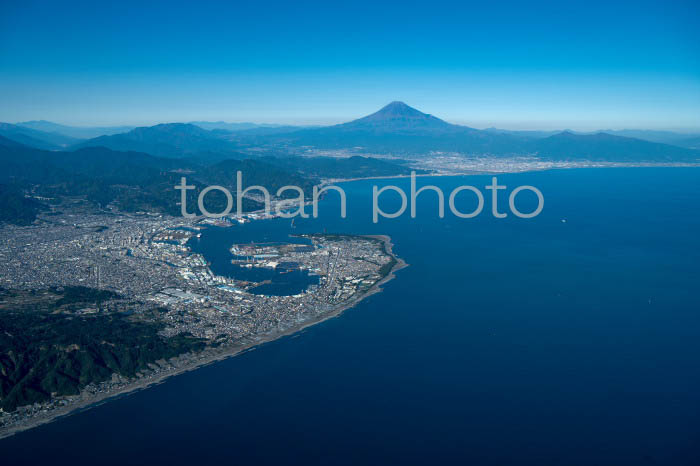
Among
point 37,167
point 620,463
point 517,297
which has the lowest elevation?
point 620,463

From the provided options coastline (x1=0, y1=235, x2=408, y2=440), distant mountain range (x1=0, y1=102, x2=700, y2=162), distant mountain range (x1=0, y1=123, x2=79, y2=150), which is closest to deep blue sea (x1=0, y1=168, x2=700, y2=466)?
coastline (x1=0, y1=235, x2=408, y2=440)

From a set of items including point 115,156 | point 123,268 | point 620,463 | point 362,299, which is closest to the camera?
point 620,463

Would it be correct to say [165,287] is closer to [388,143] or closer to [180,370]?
[180,370]

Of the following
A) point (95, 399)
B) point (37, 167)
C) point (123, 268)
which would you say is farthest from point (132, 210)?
point (95, 399)

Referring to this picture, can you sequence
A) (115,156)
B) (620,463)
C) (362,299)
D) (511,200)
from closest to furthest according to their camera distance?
1. (620,463)
2. (362,299)
3. (511,200)
4. (115,156)

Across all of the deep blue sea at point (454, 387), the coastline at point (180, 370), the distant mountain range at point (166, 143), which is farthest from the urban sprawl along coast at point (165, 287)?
the distant mountain range at point (166, 143)

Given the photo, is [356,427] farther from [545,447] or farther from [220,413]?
[545,447]

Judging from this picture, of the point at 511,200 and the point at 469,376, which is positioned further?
the point at 511,200
